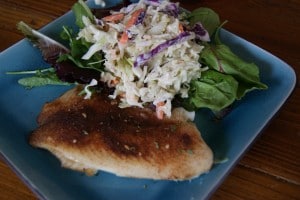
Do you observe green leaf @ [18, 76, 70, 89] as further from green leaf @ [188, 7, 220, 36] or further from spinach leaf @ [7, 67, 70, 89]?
green leaf @ [188, 7, 220, 36]

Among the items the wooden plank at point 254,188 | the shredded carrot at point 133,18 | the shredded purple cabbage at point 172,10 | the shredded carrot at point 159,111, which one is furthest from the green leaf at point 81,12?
the wooden plank at point 254,188

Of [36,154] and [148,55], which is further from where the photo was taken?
[148,55]

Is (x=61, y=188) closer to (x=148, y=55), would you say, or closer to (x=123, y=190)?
(x=123, y=190)

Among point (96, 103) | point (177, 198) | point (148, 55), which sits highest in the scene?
point (148, 55)

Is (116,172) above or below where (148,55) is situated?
below

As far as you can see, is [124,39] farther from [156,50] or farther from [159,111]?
[159,111]

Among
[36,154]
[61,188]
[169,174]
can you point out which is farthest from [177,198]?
[36,154]
